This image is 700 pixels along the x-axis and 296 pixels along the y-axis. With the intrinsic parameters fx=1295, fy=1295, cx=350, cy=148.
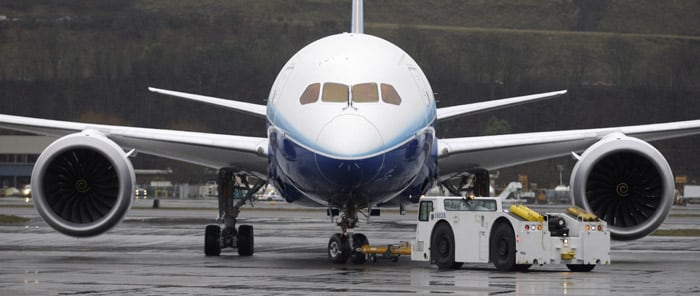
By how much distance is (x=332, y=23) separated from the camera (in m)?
106

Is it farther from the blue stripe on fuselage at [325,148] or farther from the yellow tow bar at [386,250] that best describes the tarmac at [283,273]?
the blue stripe on fuselage at [325,148]

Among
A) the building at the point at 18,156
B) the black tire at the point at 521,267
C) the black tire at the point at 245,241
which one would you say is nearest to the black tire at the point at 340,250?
the black tire at the point at 521,267

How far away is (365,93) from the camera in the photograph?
19422 millimetres

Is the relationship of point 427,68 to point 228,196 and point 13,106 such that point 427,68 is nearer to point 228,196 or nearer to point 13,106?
point 13,106

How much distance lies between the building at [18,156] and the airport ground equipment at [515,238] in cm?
7380

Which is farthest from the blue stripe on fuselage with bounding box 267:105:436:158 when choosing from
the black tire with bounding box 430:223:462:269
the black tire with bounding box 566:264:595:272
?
the black tire with bounding box 566:264:595:272

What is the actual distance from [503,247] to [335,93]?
3406 millimetres

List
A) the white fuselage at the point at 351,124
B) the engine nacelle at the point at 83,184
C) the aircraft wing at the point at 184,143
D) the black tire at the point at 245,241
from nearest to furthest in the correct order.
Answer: the white fuselage at the point at 351,124
the engine nacelle at the point at 83,184
the aircraft wing at the point at 184,143
the black tire at the point at 245,241

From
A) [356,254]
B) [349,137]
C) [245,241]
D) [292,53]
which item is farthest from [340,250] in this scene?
[292,53]

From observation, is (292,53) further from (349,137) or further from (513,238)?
(349,137)

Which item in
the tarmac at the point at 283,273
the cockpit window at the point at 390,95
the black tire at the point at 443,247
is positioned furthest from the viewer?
the black tire at the point at 443,247

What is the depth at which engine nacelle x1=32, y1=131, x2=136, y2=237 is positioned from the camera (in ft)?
69.8

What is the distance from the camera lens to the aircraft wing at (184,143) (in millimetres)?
21500

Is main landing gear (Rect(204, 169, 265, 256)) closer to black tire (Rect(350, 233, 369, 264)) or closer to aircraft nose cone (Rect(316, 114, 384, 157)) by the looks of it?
black tire (Rect(350, 233, 369, 264))
